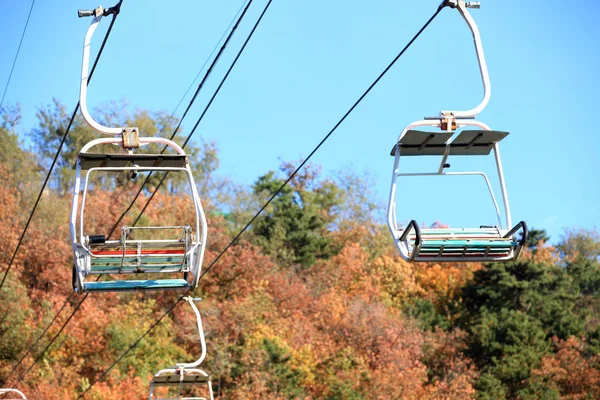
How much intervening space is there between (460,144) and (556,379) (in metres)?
29.3

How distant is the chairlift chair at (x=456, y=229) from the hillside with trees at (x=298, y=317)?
2063cm

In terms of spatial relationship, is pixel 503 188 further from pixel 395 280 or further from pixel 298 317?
pixel 395 280

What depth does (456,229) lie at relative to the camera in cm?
901

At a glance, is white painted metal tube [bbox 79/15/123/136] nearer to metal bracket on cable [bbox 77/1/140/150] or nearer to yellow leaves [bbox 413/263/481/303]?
metal bracket on cable [bbox 77/1/140/150]

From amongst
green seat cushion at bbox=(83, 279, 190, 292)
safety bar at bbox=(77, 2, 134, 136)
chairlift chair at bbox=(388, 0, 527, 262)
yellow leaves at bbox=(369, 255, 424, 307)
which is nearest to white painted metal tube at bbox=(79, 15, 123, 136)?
safety bar at bbox=(77, 2, 134, 136)

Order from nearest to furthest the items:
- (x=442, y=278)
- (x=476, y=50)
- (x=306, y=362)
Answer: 1. (x=476, y=50)
2. (x=306, y=362)
3. (x=442, y=278)

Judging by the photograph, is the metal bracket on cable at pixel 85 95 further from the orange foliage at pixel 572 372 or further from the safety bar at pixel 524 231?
the orange foliage at pixel 572 372

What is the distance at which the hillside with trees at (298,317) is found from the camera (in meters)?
34.4

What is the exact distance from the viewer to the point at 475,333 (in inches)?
1510

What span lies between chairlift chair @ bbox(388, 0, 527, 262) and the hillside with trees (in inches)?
812

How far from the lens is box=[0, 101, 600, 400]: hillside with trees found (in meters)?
34.4

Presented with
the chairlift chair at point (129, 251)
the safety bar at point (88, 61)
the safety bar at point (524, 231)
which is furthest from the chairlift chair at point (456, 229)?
the safety bar at point (88, 61)

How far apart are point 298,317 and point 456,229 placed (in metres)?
31.1

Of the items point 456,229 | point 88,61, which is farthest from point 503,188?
point 88,61
